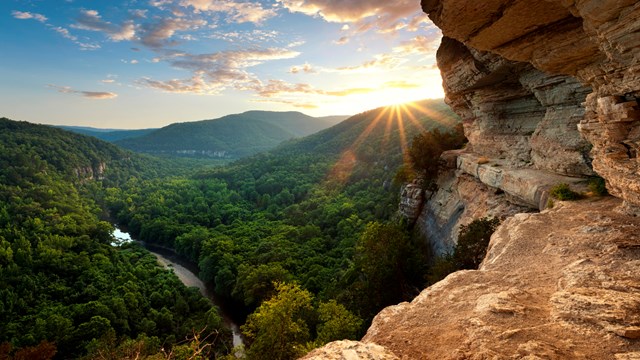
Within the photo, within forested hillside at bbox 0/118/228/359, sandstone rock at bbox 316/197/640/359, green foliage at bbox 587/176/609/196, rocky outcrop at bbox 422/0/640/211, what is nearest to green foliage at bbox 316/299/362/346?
forested hillside at bbox 0/118/228/359

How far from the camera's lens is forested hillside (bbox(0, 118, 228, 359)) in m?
38.0

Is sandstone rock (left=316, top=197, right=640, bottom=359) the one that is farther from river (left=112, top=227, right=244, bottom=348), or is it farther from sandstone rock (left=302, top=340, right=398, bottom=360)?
river (left=112, top=227, right=244, bottom=348)

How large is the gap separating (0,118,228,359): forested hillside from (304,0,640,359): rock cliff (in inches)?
487

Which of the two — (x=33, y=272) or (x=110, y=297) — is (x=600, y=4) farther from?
(x=33, y=272)

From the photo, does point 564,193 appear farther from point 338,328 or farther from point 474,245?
point 338,328

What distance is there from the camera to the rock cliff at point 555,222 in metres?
6.91

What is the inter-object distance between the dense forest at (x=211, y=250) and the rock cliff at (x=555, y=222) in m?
6.41

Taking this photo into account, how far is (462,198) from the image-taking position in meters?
27.8

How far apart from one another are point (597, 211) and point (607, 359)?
938 centimetres

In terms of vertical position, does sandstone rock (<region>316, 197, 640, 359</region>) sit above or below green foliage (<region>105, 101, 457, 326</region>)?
above

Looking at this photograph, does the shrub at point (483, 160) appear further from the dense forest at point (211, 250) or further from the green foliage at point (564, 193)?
the green foliage at point (564, 193)

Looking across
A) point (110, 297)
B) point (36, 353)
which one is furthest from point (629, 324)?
point (110, 297)

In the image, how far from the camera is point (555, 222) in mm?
13219

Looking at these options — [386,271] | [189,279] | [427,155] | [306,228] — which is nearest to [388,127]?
[306,228]
